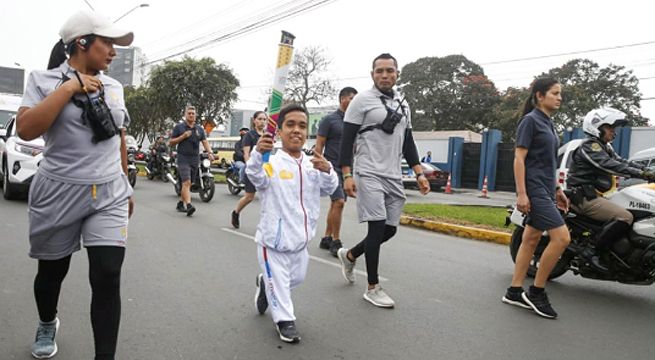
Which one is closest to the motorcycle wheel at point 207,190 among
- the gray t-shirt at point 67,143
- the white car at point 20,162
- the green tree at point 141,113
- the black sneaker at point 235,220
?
the white car at point 20,162

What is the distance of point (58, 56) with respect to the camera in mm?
2648

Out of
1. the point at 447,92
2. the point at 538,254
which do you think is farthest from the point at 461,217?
the point at 447,92

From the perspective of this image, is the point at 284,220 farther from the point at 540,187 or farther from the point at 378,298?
the point at 540,187

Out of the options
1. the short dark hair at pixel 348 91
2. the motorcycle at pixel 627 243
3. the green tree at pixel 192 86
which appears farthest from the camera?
the green tree at pixel 192 86

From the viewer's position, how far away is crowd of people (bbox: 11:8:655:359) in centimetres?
247

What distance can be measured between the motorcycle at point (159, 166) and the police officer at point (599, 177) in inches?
479

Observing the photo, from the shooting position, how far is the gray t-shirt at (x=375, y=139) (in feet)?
13.7

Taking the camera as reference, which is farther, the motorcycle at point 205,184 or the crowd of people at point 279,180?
the motorcycle at point 205,184

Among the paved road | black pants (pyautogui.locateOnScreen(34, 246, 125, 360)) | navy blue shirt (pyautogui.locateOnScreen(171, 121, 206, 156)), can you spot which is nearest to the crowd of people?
black pants (pyautogui.locateOnScreen(34, 246, 125, 360))

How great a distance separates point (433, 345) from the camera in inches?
132

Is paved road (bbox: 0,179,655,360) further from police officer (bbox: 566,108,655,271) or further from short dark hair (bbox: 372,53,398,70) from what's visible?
short dark hair (bbox: 372,53,398,70)

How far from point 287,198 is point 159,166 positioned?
14.1m

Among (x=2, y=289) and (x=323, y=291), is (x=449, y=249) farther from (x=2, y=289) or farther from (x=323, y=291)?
(x=2, y=289)

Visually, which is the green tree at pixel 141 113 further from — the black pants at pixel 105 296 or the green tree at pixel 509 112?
the black pants at pixel 105 296
